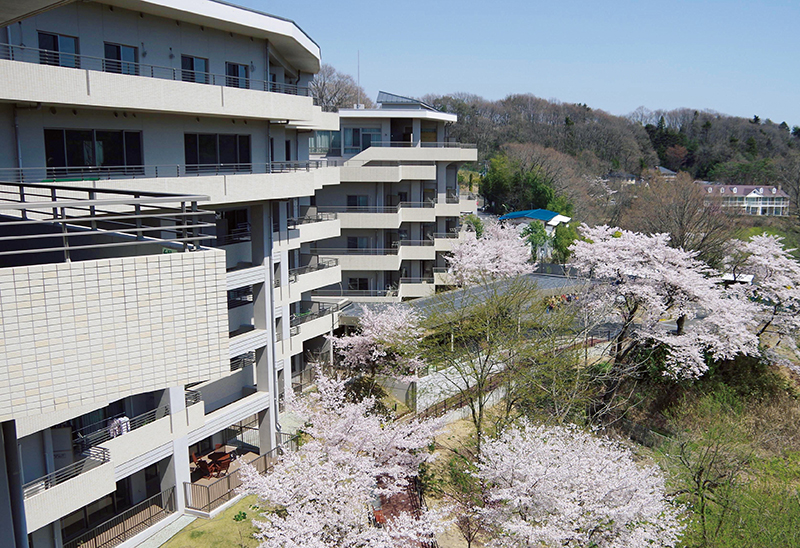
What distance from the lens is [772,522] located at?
14.7 meters

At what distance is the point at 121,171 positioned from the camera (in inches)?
656

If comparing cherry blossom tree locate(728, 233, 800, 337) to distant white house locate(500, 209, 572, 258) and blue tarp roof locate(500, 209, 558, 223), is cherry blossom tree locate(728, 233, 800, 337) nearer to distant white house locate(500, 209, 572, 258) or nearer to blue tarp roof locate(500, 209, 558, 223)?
distant white house locate(500, 209, 572, 258)

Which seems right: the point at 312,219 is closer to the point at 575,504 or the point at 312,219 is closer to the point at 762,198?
the point at 575,504

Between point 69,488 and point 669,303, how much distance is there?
24.4 meters

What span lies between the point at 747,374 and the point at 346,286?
68.0 ft

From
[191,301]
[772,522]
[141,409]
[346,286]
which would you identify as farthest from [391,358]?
[191,301]

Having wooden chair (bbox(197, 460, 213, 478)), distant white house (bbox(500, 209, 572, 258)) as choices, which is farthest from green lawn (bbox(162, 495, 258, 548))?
distant white house (bbox(500, 209, 572, 258))

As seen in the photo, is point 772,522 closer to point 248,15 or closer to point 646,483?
point 646,483

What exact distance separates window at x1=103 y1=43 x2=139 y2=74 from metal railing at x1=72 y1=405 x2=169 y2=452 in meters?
9.52

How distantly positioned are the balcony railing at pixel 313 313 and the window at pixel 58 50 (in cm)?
1273

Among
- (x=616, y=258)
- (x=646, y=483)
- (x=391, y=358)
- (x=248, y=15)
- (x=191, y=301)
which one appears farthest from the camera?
(x=616, y=258)

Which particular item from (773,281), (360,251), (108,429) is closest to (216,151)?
(108,429)

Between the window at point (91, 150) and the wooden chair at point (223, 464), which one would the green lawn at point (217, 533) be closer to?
the wooden chair at point (223, 464)

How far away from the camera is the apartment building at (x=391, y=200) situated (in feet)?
110
